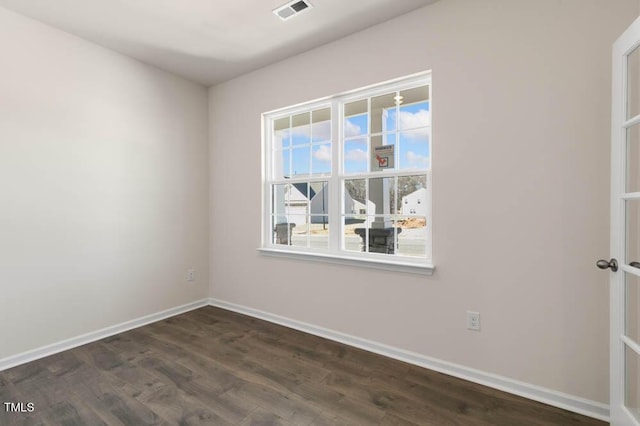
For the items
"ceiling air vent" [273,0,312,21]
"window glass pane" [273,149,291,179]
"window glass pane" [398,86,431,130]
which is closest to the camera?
"ceiling air vent" [273,0,312,21]

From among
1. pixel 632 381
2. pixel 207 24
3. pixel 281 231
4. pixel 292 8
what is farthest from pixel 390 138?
pixel 632 381

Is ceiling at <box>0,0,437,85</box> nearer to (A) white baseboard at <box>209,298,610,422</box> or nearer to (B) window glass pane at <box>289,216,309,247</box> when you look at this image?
(B) window glass pane at <box>289,216,309,247</box>

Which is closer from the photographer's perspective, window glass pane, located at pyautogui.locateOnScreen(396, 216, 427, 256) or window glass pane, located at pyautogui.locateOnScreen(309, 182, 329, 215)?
window glass pane, located at pyautogui.locateOnScreen(396, 216, 427, 256)

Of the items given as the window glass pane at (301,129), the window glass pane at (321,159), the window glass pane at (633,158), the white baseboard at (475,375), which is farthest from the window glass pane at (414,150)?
the white baseboard at (475,375)

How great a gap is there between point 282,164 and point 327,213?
85 centimetres

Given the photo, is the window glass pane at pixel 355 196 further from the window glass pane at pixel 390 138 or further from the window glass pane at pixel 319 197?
the window glass pane at pixel 390 138

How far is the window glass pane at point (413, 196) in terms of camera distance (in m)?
2.53

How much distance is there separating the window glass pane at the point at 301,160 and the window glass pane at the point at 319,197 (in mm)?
197

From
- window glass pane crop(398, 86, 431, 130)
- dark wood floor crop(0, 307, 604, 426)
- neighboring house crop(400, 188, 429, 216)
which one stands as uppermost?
window glass pane crop(398, 86, 431, 130)

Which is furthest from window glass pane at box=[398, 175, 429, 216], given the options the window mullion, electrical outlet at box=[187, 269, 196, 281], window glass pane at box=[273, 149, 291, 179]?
electrical outlet at box=[187, 269, 196, 281]

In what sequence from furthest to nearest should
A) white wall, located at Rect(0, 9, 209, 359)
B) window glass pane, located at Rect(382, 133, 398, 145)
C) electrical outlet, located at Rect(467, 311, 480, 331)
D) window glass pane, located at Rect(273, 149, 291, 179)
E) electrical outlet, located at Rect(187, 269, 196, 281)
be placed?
electrical outlet, located at Rect(187, 269, 196, 281)
window glass pane, located at Rect(273, 149, 291, 179)
window glass pane, located at Rect(382, 133, 398, 145)
white wall, located at Rect(0, 9, 209, 359)
electrical outlet, located at Rect(467, 311, 480, 331)

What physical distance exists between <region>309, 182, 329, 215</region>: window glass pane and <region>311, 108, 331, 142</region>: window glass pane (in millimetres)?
476

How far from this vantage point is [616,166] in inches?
62.2

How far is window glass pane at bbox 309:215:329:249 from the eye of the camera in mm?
3088
